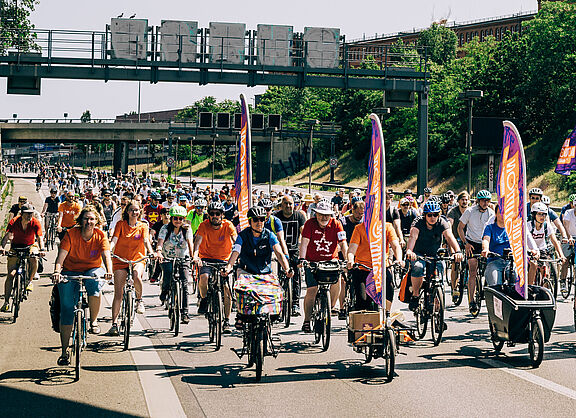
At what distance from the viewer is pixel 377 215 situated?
9062 mm

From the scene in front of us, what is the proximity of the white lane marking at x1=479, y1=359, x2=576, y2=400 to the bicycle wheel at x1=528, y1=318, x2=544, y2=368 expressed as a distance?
26 centimetres

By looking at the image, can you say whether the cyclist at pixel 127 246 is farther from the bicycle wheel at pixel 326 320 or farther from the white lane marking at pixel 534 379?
the white lane marking at pixel 534 379

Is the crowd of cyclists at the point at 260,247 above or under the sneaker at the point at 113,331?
above

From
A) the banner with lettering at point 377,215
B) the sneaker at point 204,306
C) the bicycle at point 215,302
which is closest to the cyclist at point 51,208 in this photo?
the sneaker at point 204,306

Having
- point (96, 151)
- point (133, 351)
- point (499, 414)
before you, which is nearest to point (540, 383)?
point (499, 414)

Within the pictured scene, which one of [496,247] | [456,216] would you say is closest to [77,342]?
[496,247]

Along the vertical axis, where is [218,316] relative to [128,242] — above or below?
below

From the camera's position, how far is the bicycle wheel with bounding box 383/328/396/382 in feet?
27.4

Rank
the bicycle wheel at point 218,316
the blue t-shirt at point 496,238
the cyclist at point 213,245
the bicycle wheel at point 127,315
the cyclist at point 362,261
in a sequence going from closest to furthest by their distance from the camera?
the cyclist at point 362,261 → the bicycle wheel at point 127,315 → the bicycle wheel at point 218,316 → the cyclist at point 213,245 → the blue t-shirt at point 496,238

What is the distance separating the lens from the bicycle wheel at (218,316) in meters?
10.2

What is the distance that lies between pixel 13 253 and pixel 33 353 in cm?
382

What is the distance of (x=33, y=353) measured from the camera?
31.5 ft

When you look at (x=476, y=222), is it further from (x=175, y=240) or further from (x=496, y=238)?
(x=175, y=240)

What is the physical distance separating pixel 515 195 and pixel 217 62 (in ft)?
86.2
